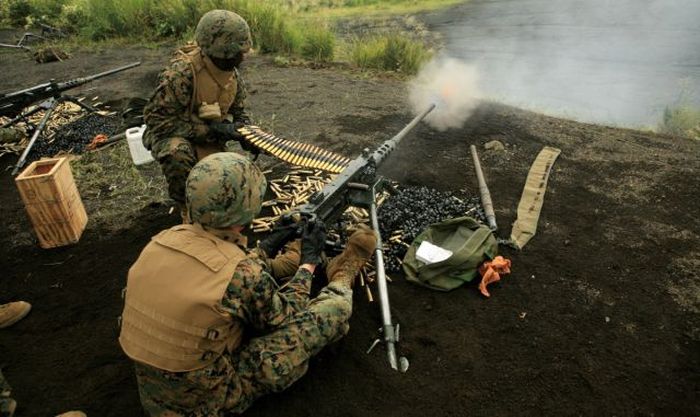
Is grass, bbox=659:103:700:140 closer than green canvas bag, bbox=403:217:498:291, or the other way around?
green canvas bag, bbox=403:217:498:291

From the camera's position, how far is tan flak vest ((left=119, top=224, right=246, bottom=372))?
2.65 m

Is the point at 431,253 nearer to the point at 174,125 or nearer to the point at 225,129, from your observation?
the point at 225,129

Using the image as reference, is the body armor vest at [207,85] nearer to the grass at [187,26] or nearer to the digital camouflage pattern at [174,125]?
the digital camouflage pattern at [174,125]

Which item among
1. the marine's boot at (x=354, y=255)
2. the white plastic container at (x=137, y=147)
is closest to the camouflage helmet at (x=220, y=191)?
the marine's boot at (x=354, y=255)

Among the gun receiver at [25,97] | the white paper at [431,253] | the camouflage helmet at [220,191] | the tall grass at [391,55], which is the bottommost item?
the white paper at [431,253]

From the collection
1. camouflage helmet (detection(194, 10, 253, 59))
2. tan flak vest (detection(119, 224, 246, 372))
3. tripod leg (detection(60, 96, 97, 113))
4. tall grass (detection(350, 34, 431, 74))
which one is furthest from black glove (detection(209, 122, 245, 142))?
tall grass (detection(350, 34, 431, 74))

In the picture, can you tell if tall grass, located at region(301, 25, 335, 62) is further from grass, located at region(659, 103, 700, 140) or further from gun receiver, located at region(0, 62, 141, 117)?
grass, located at region(659, 103, 700, 140)

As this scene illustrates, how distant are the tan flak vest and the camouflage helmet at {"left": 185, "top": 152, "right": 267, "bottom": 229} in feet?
0.45

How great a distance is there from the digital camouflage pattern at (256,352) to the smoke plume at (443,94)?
17.7 feet

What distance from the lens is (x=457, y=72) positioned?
39.2ft

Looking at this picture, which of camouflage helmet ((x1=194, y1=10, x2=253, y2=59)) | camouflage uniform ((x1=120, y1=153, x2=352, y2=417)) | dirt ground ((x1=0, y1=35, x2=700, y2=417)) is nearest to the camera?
camouflage uniform ((x1=120, y1=153, x2=352, y2=417))

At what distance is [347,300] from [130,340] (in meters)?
1.57

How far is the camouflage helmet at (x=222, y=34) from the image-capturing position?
14.4 feet

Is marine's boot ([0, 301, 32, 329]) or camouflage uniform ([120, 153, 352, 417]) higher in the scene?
camouflage uniform ([120, 153, 352, 417])
